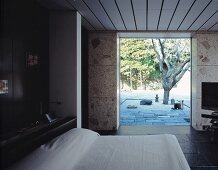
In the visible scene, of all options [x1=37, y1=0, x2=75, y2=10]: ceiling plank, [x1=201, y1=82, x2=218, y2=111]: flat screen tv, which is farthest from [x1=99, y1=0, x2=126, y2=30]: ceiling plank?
[x1=201, y1=82, x2=218, y2=111]: flat screen tv

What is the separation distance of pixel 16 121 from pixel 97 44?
12.1 ft

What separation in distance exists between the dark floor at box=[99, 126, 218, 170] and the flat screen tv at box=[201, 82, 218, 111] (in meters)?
0.68

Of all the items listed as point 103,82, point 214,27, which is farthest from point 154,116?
point 214,27

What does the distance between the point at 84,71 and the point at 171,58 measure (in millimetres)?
7889

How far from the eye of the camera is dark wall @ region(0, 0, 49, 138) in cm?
264

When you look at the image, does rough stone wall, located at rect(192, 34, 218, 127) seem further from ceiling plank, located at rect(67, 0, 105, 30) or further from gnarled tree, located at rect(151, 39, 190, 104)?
gnarled tree, located at rect(151, 39, 190, 104)

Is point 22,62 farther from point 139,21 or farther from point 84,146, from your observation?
point 139,21

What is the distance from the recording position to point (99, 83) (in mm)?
6195

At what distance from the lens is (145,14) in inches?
181

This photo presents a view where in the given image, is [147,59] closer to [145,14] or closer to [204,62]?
[204,62]

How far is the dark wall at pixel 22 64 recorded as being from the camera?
2641mm

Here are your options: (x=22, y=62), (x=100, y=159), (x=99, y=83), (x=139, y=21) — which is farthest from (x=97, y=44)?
(x=100, y=159)

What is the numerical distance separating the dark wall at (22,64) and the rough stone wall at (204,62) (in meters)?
3.94

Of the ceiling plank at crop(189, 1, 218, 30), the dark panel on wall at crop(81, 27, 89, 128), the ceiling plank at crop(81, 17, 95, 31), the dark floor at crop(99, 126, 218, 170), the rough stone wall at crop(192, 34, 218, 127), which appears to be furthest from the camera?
the rough stone wall at crop(192, 34, 218, 127)
